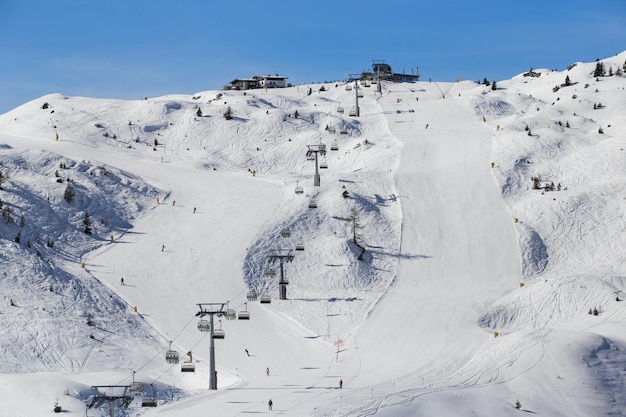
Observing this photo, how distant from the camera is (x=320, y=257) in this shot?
77.0 metres

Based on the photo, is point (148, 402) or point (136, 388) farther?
point (136, 388)

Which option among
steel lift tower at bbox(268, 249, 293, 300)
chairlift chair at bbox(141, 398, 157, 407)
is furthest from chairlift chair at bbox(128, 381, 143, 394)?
steel lift tower at bbox(268, 249, 293, 300)

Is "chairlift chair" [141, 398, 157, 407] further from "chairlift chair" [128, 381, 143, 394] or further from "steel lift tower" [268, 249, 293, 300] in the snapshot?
"steel lift tower" [268, 249, 293, 300]

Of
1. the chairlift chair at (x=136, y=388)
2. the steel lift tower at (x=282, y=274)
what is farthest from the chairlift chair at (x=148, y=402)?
the steel lift tower at (x=282, y=274)

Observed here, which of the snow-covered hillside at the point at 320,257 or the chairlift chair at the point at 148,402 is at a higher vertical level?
the snow-covered hillside at the point at 320,257

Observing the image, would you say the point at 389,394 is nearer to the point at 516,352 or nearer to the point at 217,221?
the point at 516,352

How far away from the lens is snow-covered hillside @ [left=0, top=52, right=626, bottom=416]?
55344mm

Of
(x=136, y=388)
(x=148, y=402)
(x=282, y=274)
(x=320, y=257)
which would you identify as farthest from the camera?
(x=320, y=257)

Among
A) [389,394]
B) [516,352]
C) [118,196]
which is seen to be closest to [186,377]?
[389,394]

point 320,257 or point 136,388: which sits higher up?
point 320,257

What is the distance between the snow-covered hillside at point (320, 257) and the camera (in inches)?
2179

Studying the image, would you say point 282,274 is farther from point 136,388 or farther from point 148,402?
point 148,402

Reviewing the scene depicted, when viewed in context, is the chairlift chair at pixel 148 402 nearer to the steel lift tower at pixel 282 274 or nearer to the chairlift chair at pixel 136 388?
the chairlift chair at pixel 136 388

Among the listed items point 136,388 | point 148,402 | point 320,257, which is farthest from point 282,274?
point 148,402
